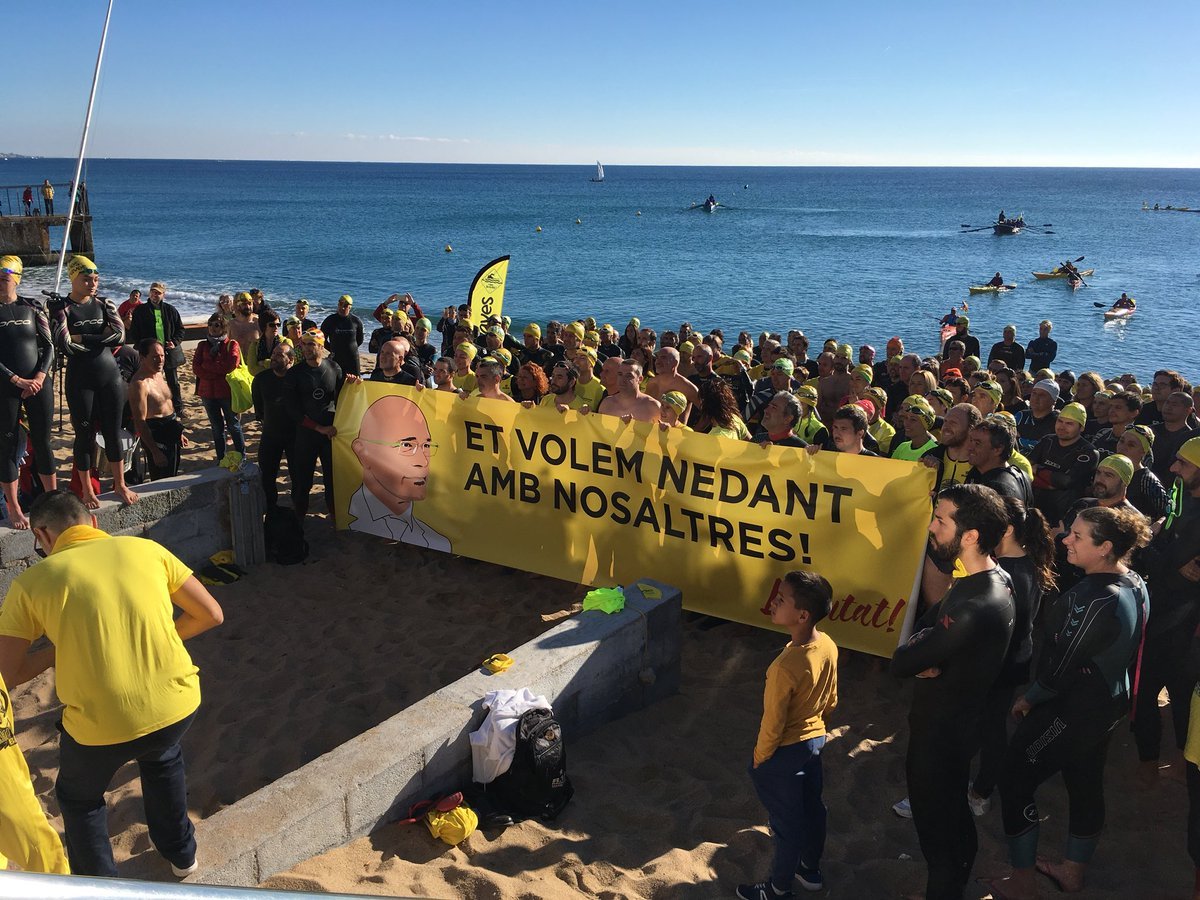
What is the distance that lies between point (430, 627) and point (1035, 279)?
173ft

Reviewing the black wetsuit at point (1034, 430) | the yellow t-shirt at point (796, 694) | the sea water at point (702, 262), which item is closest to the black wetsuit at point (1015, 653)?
the yellow t-shirt at point (796, 694)

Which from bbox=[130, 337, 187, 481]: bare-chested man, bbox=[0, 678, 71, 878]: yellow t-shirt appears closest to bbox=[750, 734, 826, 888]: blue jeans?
bbox=[0, 678, 71, 878]: yellow t-shirt

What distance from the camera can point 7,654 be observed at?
3.62 metres

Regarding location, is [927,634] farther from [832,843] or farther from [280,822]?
[280,822]

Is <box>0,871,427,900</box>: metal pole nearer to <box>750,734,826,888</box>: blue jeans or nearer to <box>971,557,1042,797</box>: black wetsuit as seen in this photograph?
<box>750,734,826,888</box>: blue jeans

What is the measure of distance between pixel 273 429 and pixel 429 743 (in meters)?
4.75

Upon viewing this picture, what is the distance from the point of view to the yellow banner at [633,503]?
20.5 ft

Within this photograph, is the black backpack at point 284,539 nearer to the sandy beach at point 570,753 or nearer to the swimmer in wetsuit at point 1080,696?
the sandy beach at point 570,753

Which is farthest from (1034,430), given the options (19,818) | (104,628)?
(19,818)

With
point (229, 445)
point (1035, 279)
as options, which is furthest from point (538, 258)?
point (229, 445)

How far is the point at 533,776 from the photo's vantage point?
4762 millimetres

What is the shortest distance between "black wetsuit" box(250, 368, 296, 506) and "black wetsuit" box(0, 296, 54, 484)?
183 centimetres

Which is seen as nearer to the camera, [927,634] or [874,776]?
[927,634]

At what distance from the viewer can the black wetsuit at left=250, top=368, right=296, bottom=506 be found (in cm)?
850
